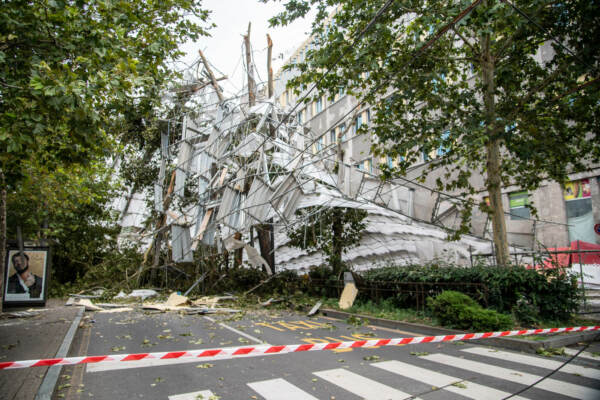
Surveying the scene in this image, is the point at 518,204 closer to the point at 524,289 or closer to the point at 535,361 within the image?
the point at 524,289

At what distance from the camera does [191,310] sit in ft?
47.5

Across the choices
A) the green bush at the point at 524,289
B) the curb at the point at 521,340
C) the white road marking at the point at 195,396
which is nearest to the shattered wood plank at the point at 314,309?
the curb at the point at 521,340

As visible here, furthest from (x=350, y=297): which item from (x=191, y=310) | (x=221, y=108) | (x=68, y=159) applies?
(x=221, y=108)

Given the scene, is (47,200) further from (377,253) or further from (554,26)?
(554,26)

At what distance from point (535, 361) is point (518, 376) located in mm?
1127

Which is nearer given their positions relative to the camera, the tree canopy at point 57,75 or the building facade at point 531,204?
the tree canopy at point 57,75

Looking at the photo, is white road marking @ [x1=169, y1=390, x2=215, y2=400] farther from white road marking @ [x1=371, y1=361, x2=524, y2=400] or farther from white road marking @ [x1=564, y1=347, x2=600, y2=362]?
white road marking @ [x1=564, y1=347, x2=600, y2=362]

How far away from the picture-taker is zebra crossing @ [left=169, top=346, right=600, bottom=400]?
4754mm

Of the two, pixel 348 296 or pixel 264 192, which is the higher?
pixel 264 192

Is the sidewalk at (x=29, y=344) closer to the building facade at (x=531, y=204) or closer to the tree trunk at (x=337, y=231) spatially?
the building facade at (x=531, y=204)

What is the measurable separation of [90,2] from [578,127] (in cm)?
1329

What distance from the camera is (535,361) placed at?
6.31 m

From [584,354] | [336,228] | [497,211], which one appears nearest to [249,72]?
[336,228]

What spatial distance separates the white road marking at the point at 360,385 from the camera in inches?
186
